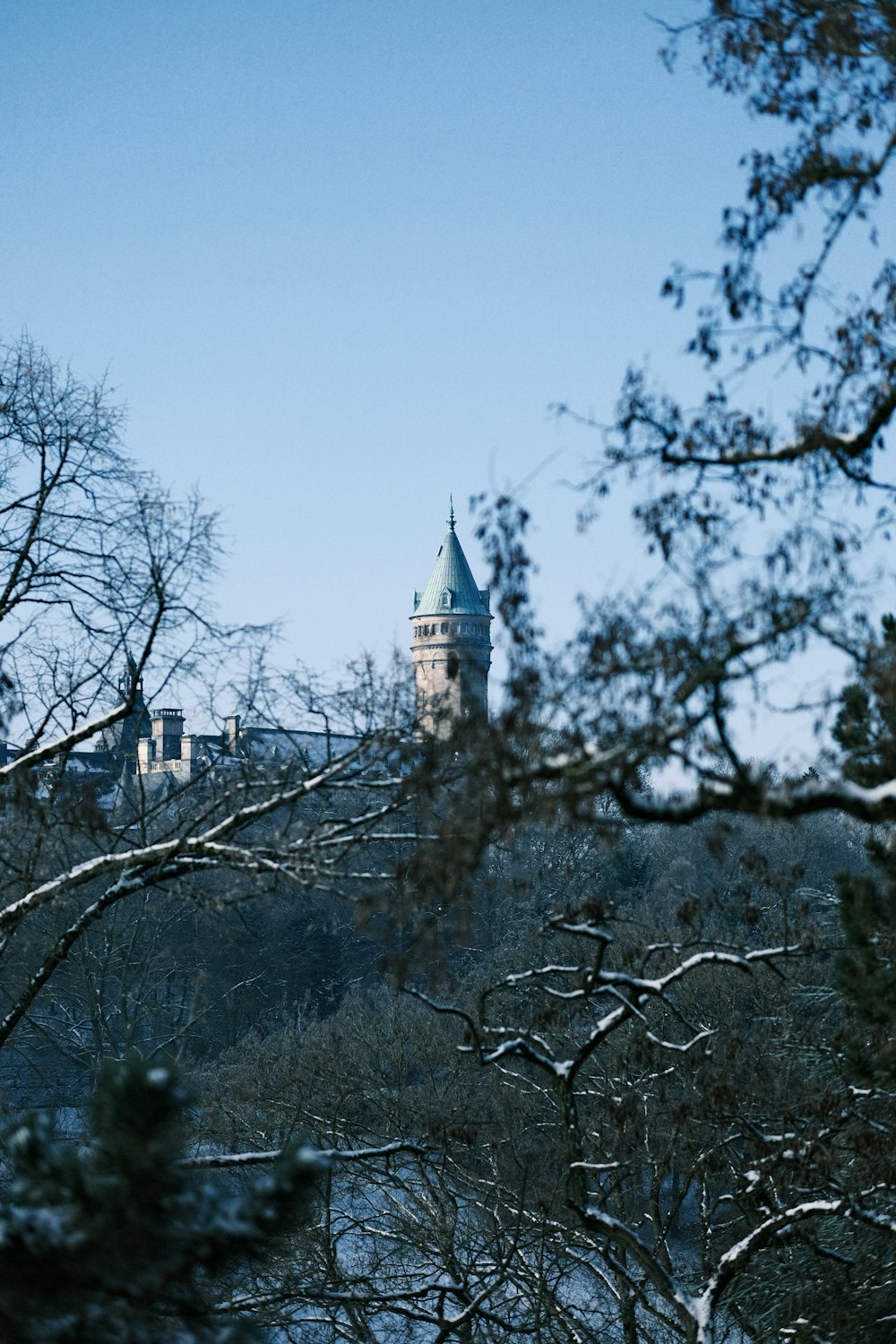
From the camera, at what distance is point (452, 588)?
332ft

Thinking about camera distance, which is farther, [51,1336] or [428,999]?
[428,999]

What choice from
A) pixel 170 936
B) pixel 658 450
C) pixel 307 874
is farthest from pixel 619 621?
pixel 170 936

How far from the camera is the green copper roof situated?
10112 cm

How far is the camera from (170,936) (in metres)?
33.7

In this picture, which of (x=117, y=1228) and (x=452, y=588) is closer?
(x=117, y=1228)

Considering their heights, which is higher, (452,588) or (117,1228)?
Result: (452,588)

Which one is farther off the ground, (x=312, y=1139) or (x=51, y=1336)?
(x=312, y=1139)

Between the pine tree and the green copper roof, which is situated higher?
the green copper roof

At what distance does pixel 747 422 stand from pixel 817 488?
1.53 feet

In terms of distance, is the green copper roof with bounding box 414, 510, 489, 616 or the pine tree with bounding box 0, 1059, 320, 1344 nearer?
the pine tree with bounding box 0, 1059, 320, 1344

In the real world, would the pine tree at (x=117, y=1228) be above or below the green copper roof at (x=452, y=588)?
below

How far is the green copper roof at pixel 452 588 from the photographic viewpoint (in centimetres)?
10112

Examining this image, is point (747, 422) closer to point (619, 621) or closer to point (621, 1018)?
point (619, 621)

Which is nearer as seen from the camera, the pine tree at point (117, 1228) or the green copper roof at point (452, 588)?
the pine tree at point (117, 1228)
